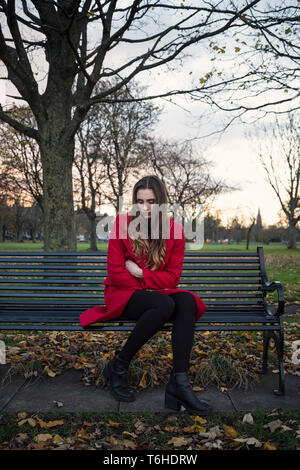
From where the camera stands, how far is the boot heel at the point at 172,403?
2.75 m

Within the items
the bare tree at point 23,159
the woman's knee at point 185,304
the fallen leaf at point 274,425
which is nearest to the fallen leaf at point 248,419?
the fallen leaf at point 274,425

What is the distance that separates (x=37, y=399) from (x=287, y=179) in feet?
110

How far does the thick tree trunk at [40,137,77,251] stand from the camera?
6.32 metres

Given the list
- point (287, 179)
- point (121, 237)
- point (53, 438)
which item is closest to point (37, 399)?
point (53, 438)

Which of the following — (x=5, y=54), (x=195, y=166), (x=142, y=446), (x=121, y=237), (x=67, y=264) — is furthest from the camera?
(x=195, y=166)

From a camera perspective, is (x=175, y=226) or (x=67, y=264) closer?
(x=175, y=226)

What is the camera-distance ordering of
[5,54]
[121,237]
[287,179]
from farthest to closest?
1. [287,179]
2. [5,54]
3. [121,237]

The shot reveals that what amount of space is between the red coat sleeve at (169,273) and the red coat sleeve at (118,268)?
121 mm

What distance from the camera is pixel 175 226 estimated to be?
10.8 ft

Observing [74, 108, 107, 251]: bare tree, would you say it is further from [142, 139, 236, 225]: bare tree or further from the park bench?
the park bench

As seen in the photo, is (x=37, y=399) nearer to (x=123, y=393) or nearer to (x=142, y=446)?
(x=123, y=393)

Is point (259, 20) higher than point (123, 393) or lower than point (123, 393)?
higher

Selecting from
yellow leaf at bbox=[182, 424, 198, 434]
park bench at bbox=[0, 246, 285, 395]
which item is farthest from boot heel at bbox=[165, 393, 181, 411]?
→ park bench at bbox=[0, 246, 285, 395]

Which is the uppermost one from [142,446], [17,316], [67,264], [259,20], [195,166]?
[195,166]
